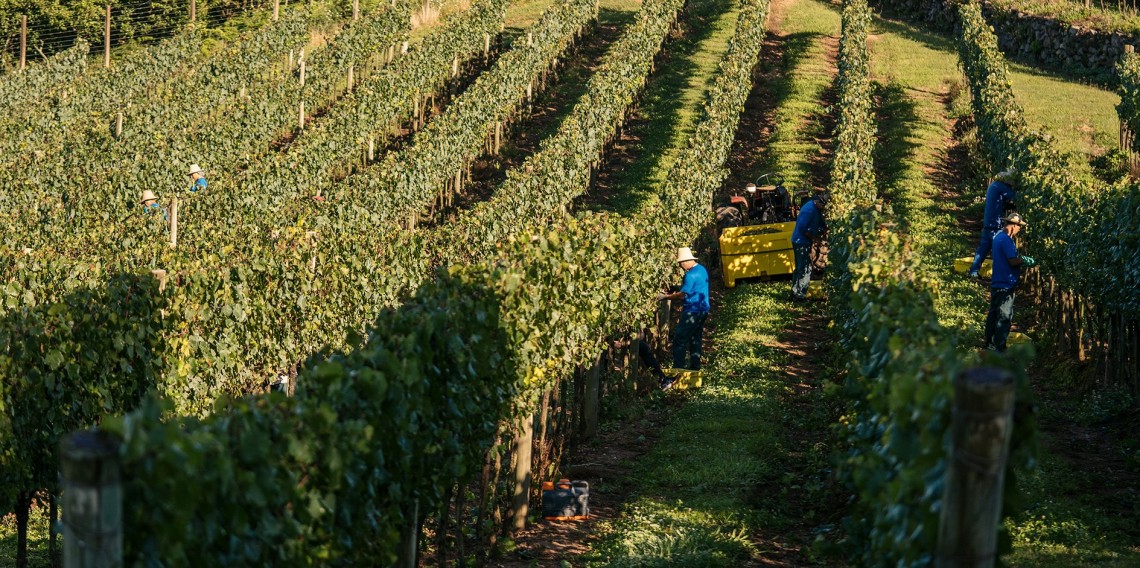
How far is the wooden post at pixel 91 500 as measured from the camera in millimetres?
4316

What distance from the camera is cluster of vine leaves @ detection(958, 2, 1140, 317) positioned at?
12648mm

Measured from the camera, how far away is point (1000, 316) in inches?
545

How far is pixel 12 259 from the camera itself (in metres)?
13.5

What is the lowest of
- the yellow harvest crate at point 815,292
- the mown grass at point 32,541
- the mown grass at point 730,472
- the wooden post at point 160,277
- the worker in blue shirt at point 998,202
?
the mown grass at point 32,541

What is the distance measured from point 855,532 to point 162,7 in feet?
132

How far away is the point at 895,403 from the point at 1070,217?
10.1 meters

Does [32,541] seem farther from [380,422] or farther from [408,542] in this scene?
[380,422]

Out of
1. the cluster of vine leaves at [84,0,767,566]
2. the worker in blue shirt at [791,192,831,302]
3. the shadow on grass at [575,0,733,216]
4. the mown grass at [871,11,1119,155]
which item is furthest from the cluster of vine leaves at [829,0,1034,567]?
the mown grass at [871,11,1119,155]

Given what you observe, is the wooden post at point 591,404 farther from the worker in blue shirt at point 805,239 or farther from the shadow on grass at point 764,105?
the shadow on grass at point 764,105

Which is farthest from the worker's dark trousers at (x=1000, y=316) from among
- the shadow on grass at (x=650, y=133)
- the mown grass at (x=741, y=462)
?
Result: the shadow on grass at (x=650, y=133)

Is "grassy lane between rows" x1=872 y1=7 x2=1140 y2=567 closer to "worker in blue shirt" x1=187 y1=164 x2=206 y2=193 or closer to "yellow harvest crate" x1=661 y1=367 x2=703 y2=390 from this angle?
"yellow harvest crate" x1=661 y1=367 x2=703 y2=390

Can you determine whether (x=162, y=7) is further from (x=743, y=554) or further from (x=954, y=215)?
(x=743, y=554)

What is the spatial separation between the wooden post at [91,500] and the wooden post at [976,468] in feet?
9.91

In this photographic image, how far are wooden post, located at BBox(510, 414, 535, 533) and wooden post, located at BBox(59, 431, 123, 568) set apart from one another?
20.0 ft
